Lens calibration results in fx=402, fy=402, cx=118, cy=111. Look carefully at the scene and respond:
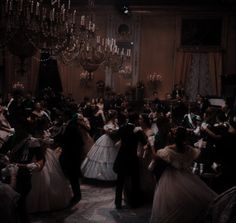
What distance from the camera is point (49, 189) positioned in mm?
5910

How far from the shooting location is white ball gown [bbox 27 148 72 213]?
5773mm

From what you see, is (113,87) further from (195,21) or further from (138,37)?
(195,21)

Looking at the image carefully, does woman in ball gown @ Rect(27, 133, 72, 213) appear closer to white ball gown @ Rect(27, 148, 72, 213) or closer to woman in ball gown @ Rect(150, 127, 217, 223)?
white ball gown @ Rect(27, 148, 72, 213)

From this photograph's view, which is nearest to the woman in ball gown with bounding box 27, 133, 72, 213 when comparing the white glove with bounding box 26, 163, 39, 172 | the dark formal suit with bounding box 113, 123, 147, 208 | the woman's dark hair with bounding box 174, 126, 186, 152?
the dark formal suit with bounding box 113, 123, 147, 208

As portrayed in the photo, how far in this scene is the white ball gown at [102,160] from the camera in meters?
7.63

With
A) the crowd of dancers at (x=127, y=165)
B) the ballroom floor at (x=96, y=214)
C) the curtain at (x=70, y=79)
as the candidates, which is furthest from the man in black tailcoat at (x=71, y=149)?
the curtain at (x=70, y=79)

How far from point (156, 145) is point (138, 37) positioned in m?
13.7

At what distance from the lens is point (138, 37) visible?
1902 centimetres

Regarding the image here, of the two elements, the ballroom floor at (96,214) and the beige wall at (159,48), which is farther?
the beige wall at (159,48)

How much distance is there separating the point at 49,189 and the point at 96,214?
80 centimetres

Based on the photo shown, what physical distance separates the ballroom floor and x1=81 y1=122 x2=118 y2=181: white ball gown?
661mm

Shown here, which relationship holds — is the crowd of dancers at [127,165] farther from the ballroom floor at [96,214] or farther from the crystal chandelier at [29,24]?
the crystal chandelier at [29,24]

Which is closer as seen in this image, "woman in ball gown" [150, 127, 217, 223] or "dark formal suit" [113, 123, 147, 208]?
"woman in ball gown" [150, 127, 217, 223]

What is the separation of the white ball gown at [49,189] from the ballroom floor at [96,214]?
0.13m
